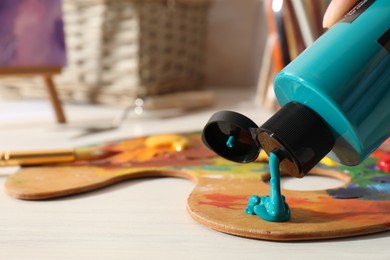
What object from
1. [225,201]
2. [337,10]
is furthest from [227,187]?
[337,10]

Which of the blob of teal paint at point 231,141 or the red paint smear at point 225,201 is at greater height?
the blob of teal paint at point 231,141

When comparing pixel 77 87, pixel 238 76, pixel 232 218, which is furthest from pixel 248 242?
pixel 238 76

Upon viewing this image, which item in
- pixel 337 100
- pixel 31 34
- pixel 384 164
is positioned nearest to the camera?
pixel 337 100

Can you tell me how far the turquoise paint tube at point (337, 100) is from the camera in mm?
300

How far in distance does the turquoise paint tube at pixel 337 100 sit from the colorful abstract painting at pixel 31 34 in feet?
1.21

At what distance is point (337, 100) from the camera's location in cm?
30

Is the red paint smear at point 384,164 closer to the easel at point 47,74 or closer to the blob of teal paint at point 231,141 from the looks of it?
the blob of teal paint at point 231,141

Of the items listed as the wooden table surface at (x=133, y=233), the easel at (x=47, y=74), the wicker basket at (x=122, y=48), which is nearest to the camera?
the wooden table surface at (x=133, y=233)

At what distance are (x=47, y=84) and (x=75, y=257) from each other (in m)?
0.42

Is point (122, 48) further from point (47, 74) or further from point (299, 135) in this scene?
point (299, 135)

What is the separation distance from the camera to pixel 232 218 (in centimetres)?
32

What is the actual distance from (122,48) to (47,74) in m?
0.12

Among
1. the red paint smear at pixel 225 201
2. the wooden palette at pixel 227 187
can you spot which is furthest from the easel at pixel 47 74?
the red paint smear at pixel 225 201

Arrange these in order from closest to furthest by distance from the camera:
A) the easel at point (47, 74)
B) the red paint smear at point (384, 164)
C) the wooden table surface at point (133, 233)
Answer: the wooden table surface at point (133, 233) < the red paint smear at point (384, 164) < the easel at point (47, 74)
